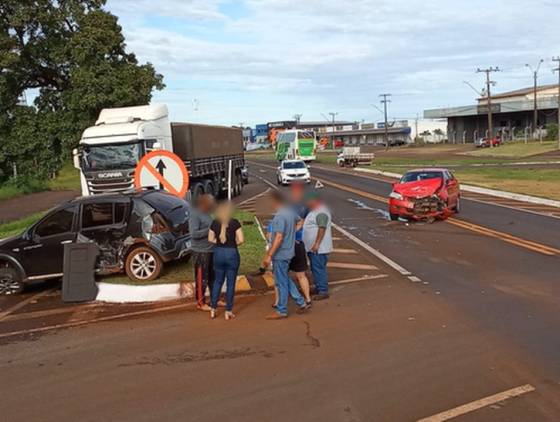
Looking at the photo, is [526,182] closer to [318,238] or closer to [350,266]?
[350,266]

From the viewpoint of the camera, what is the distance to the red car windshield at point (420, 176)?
20.0 m

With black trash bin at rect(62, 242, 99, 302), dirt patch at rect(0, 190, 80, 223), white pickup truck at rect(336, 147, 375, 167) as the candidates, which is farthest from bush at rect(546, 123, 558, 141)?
black trash bin at rect(62, 242, 99, 302)

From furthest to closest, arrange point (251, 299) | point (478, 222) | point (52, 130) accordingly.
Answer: point (52, 130), point (478, 222), point (251, 299)

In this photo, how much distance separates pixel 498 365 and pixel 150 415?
124 inches

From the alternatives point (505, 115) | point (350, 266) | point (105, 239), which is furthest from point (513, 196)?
point (505, 115)

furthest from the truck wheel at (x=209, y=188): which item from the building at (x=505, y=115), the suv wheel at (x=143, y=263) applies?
the building at (x=505, y=115)

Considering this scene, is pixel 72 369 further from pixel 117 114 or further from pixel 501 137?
pixel 501 137

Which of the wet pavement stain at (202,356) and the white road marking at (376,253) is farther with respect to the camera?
the white road marking at (376,253)

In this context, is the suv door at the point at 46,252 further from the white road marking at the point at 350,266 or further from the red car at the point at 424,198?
the red car at the point at 424,198

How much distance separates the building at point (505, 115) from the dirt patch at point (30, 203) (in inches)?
2727

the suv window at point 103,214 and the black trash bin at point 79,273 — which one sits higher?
the suv window at point 103,214

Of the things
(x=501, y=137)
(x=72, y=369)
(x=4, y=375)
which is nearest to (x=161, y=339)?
(x=72, y=369)

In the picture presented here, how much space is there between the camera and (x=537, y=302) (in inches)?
343

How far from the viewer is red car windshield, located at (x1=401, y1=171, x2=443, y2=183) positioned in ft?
65.6
